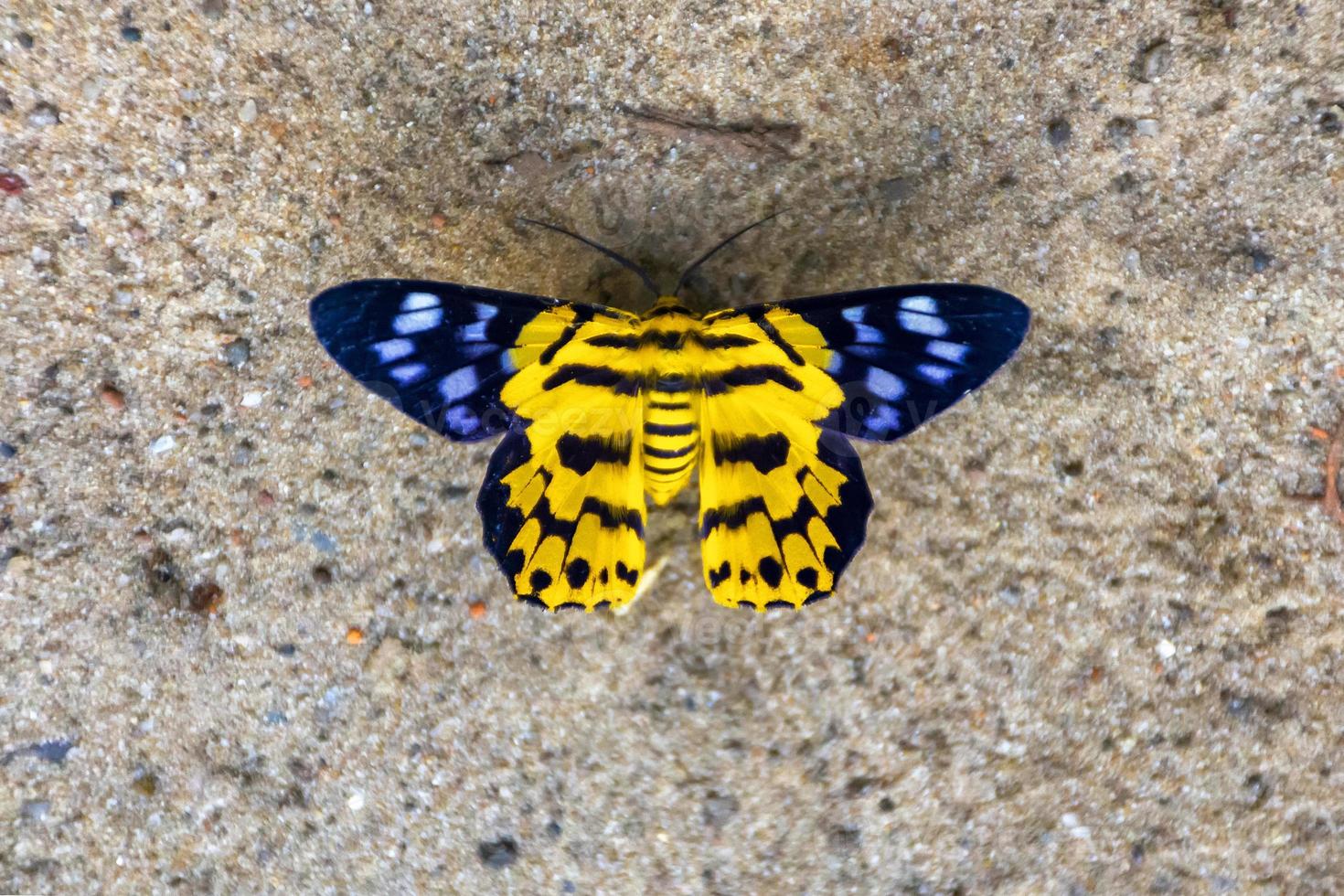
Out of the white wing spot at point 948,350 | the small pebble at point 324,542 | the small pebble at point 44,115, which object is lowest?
the small pebble at point 324,542

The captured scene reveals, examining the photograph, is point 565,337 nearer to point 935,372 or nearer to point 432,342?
point 432,342

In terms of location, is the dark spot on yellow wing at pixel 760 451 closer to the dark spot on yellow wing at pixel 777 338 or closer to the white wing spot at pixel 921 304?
the dark spot on yellow wing at pixel 777 338

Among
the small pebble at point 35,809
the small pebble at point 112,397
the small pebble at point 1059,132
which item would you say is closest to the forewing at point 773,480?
the small pebble at point 1059,132

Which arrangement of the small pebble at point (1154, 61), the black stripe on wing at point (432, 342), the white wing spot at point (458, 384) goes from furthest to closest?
the small pebble at point (1154, 61) → the white wing spot at point (458, 384) → the black stripe on wing at point (432, 342)

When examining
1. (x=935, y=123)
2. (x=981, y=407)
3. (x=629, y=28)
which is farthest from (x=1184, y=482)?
(x=629, y=28)

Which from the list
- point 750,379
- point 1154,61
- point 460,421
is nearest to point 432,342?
point 460,421
